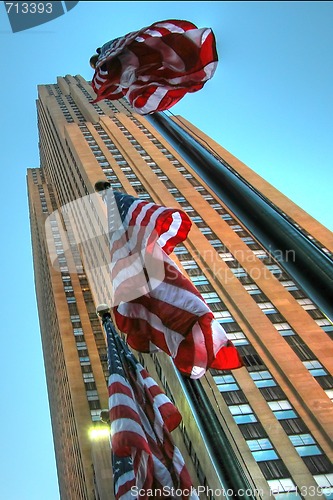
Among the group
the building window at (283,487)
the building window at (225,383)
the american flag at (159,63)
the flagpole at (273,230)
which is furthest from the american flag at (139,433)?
the building window at (225,383)

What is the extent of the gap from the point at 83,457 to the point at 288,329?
2912 centimetres

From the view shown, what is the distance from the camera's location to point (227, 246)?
58844 millimetres

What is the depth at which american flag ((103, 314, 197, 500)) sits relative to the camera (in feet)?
52.6

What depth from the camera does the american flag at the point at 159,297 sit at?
15977mm

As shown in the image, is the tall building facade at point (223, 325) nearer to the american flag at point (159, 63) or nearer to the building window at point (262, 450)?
the building window at point (262, 450)

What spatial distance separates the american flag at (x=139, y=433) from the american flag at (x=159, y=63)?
7789 mm

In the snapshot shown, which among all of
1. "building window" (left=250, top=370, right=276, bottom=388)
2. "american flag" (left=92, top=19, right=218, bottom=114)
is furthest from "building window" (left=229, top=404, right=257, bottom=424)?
"american flag" (left=92, top=19, right=218, bottom=114)

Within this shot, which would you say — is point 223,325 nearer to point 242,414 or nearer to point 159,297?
point 242,414

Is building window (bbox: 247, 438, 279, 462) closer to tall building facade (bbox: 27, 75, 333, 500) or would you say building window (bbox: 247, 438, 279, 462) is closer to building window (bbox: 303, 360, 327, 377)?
tall building facade (bbox: 27, 75, 333, 500)

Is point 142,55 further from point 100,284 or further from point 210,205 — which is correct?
point 100,284

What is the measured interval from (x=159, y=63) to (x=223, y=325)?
31.5 metres

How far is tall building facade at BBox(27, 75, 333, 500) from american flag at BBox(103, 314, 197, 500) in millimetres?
1247

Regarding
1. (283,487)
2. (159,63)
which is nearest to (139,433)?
(159,63)

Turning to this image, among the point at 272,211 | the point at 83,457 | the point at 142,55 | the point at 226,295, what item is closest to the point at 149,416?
the point at 272,211
